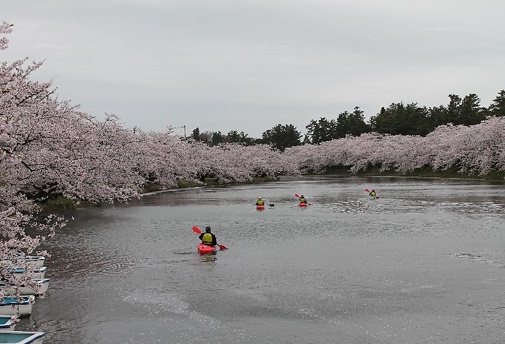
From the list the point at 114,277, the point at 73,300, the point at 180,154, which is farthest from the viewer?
the point at 180,154

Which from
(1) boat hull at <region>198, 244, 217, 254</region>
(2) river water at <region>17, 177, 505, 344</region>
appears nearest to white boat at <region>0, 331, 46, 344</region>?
(2) river water at <region>17, 177, 505, 344</region>

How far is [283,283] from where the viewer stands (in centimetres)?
1493

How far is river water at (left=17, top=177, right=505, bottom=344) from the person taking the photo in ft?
36.2

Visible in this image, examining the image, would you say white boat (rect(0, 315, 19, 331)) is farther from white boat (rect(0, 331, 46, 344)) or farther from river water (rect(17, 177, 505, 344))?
river water (rect(17, 177, 505, 344))

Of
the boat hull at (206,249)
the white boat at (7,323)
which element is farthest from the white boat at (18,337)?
the boat hull at (206,249)

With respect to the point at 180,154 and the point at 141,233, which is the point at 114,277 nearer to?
the point at 141,233

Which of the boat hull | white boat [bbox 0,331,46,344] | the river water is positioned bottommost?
the river water

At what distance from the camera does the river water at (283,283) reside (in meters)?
11.0

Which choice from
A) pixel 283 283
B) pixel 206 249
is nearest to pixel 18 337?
pixel 283 283

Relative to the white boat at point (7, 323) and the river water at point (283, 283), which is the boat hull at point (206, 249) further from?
the white boat at point (7, 323)

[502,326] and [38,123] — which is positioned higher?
[38,123]

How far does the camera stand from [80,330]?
11328mm

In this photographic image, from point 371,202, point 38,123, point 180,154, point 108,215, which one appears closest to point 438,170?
point 180,154

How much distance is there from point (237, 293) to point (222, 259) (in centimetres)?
467
